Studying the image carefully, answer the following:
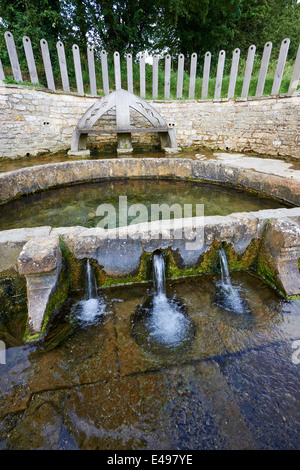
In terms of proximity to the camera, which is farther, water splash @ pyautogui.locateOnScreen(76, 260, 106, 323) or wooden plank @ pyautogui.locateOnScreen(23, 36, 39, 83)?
wooden plank @ pyautogui.locateOnScreen(23, 36, 39, 83)

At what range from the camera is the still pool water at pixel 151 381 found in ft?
3.50

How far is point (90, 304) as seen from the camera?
1.87 metres

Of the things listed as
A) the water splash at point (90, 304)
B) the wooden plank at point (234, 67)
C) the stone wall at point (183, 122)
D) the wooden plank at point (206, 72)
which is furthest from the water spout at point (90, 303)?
the wooden plank at point (206, 72)

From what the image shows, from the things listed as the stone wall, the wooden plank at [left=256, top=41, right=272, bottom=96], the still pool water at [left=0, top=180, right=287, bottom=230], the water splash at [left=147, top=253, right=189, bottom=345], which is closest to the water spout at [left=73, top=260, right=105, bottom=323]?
the water splash at [left=147, top=253, right=189, bottom=345]

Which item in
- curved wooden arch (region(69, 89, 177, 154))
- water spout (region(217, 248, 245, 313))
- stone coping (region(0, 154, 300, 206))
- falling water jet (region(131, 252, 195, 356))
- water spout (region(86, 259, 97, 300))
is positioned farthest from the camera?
curved wooden arch (region(69, 89, 177, 154))

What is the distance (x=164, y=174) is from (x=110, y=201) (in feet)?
5.21

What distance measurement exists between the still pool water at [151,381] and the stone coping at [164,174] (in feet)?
7.06

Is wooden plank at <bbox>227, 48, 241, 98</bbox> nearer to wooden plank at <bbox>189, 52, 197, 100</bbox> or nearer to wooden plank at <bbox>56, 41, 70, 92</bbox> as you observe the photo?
wooden plank at <bbox>189, 52, 197, 100</bbox>

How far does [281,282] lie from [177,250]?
97cm

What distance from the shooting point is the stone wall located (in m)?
4.79

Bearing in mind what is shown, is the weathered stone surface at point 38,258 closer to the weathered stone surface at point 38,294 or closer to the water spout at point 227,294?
the weathered stone surface at point 38,294

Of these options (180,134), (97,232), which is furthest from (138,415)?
(180,134)

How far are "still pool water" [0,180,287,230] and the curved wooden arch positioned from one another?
5.47 feet

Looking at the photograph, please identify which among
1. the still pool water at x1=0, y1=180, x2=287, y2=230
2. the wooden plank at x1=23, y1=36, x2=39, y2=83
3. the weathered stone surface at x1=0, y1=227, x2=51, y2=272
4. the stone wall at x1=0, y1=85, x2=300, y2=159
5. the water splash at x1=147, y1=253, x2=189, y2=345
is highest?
the wooden plank at x1=23, y1=36, x2=39, y2=83
